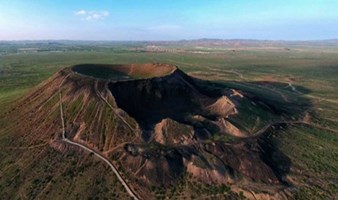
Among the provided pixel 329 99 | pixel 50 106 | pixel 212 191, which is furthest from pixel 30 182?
pixel 329 99

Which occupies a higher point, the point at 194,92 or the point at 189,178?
the point at 194,92

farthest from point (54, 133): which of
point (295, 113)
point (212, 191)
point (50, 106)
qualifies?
point (295, 113)

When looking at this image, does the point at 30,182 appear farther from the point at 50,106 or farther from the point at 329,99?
the point at 329,99

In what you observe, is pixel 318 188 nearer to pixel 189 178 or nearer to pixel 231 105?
pixel 189 178

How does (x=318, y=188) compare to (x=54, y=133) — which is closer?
(x=318, y=188)

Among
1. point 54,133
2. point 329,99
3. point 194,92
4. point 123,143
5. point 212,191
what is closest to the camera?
point 212,191

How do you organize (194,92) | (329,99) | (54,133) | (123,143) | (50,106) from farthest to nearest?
(329,99) → (194,92) → (50,106) → (54,133) → (123,143)
